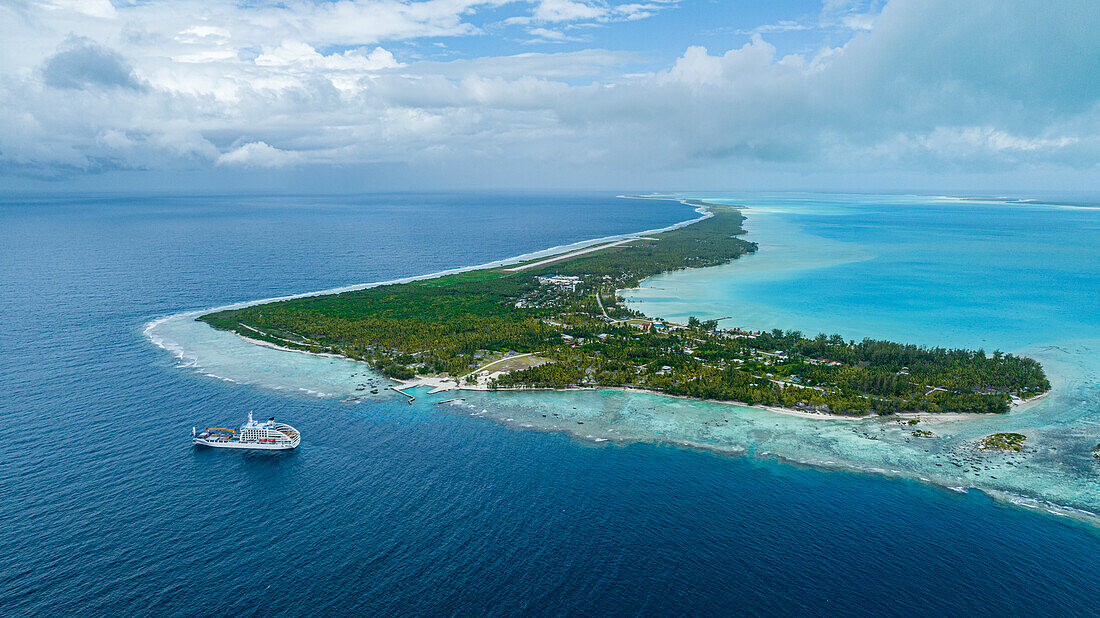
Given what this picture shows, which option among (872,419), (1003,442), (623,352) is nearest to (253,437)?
(623,352)

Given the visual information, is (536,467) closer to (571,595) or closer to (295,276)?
(571,595)

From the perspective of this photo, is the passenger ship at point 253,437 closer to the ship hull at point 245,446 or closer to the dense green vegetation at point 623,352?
Result: the ship hull at point 245,446

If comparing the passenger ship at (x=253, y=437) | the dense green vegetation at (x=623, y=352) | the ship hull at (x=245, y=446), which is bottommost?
the ship hull at (x=245, y=446)

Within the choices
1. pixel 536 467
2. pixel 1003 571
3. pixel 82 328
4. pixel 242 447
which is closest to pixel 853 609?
pixel 1003 571

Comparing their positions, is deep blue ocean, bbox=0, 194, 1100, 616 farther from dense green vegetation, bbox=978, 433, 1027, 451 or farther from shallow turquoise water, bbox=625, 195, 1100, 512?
dense green vegetation, bbox=978, 433, 1027, 451

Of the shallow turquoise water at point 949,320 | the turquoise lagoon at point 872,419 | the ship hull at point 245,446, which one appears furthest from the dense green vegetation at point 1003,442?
the ship hull at point 245,446

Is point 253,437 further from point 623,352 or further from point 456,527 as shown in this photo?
point 623,352

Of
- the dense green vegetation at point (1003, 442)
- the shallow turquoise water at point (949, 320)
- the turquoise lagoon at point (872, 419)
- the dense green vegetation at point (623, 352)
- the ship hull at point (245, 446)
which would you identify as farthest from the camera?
the dense green vegetation at point (623, 352)

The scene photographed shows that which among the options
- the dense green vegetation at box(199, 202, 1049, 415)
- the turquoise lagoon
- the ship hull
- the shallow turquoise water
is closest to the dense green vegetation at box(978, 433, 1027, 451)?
the shallow turquoise water
